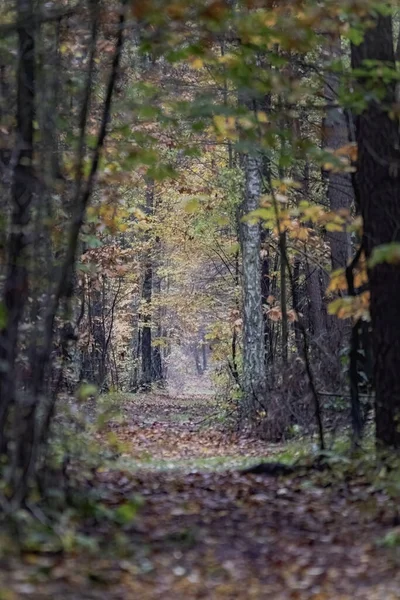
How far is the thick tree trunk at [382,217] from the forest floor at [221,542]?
0.85 meters

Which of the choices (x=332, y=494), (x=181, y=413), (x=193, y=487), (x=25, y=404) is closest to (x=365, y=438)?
(x=332, y=494)

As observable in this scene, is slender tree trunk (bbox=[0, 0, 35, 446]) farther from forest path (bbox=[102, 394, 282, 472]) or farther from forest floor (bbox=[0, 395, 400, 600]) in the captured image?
forest path (bbox=[102, 394, 282, 472])

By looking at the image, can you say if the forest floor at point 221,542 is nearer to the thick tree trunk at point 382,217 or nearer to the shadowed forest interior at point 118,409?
the shadowed forest interior at point 118,409

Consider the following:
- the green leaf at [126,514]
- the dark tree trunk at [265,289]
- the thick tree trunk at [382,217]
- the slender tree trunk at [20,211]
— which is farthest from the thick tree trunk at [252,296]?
the green leaf at [126,514]

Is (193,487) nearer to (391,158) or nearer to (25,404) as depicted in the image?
(25,404)

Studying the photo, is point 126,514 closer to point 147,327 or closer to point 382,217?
point 382,217

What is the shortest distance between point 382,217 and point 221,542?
3.73 m

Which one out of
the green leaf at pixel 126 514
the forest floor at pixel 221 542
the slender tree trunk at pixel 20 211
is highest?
the slender tree trunk at pixel 20 211

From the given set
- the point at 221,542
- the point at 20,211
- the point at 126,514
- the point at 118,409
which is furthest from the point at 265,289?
the point at 126,514

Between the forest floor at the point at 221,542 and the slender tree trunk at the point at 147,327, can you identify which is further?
the slender tree trunk at the point at 147,327

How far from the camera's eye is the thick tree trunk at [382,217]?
7.36m

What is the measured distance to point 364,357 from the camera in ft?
26.2

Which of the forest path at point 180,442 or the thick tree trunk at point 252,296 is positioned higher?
the thick tree trunk at point 252,296

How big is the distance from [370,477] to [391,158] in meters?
3.04
